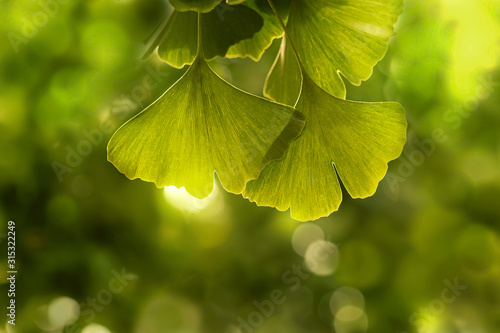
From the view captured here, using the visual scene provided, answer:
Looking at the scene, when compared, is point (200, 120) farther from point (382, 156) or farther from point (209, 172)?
point (382, 156)

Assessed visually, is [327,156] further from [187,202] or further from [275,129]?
[187,202]

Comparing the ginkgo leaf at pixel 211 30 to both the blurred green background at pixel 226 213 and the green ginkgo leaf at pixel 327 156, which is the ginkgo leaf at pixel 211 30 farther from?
the blurred green background at pixel 226 213

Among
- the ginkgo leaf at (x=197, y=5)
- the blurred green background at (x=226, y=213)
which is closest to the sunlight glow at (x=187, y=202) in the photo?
the blurred green background at (x=226, y=213)

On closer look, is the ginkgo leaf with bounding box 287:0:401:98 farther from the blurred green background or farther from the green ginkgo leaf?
the blurred green background

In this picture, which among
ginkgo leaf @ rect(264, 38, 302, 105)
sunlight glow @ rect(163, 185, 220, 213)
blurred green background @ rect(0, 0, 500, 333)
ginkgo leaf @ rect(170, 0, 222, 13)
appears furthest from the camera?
sunlight glow @ rect(163, 185, 220, 213)

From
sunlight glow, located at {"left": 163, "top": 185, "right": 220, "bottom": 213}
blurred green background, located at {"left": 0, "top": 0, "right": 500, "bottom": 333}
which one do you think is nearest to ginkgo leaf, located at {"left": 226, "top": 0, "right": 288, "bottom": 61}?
blurred green background, located at {"left": 0, "top": 0, "right": 500, "bottom": 333}

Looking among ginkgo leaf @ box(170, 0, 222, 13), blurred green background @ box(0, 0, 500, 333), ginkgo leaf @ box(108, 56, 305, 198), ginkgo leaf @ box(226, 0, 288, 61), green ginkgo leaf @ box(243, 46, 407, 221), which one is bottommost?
blurred green background @ box(0, 0, 500, 333)
